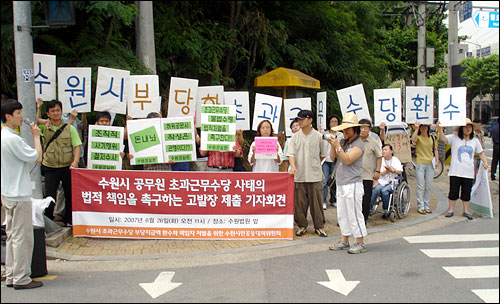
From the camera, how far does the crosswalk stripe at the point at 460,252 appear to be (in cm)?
627

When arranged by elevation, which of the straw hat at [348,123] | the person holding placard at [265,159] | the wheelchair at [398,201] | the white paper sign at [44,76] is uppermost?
the white paper sign at [44,76]

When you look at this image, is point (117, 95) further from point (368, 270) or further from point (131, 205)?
point (368, 270)

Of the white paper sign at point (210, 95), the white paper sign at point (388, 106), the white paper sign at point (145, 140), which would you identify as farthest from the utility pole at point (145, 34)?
the white paper sign at point (388, 106)

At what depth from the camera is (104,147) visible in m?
7.30

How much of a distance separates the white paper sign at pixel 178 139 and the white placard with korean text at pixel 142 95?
617mm

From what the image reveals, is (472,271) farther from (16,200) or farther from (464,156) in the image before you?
(16,200)

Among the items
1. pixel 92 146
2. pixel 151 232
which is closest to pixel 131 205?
pixel 151 232

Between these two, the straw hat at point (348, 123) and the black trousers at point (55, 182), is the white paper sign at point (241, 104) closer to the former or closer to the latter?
the straw hat at point (348, 123)

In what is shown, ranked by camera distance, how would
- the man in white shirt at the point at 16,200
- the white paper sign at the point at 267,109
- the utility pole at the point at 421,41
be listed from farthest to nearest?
the utility pole at the point at 421,41, the white paper sign at the point at 267,109, the man in white shirt at the point at 16,200

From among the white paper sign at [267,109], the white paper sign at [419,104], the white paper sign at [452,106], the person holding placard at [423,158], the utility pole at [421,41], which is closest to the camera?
the white paper sign at [452,106]

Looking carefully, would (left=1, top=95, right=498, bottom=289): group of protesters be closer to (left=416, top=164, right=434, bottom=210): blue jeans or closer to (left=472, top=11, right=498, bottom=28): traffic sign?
(left=416, top=164, right=434, bottom=210): blue jeans

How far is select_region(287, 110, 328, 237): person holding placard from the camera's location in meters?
7.08

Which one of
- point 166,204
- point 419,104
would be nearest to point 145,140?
point 166,204

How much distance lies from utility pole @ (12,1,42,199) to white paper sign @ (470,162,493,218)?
7345 millimetres
